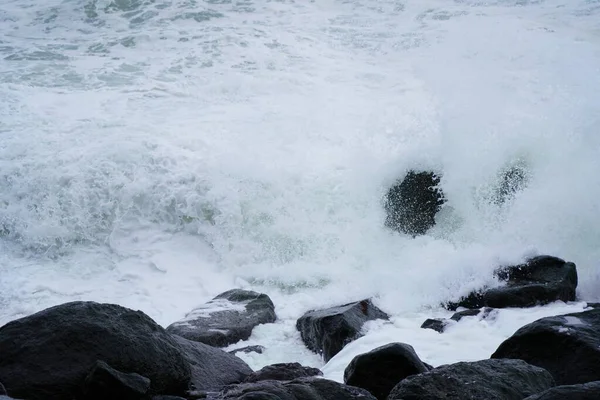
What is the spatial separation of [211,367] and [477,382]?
188 centimetres

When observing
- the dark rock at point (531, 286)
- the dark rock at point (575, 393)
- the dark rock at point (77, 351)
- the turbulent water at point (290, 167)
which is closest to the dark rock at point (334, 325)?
the turbulent water at point (290, 167)

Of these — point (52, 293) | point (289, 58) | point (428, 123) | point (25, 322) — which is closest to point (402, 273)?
point (428, 123)

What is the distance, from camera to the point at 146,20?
15766 millimetres

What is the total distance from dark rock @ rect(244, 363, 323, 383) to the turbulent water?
1221mm

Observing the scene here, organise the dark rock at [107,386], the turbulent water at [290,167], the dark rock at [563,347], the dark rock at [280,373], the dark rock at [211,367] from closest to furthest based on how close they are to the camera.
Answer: the dark rock at [107,386] < the dark rock at [563,347] < the dark rock at [211,367] < the dark rock at [280,373] < the turbulent water at [290,167]

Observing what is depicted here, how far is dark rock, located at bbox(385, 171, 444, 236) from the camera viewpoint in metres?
8.33

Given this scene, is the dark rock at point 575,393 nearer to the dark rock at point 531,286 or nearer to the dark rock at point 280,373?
the dark rock at point 280,373

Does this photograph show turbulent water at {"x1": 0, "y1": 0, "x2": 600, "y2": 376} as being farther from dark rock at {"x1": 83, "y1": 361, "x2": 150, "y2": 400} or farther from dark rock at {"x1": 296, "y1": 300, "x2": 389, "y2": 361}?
dark rock at {"x1": 83, "y1": 361, "x2": 150, "y2": 400}

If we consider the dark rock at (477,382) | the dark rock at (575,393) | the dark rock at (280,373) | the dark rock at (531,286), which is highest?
the dark rock at (575,393)

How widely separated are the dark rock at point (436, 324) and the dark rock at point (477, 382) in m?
2.16

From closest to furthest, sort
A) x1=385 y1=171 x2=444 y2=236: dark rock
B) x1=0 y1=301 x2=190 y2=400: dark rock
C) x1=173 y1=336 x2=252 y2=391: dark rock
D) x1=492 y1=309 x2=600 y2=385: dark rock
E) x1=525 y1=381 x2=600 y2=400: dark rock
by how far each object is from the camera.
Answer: x1=525 y1=381 x2=600 y2=400: dark rock, x1=0 y1=301 x2=190 y2=400: dark rock, x1=492 y1=309 x2=600 y2=385: dark rock, x1=173 y1=336 x2=252 y2=391: dark rock, x1=385 y1=171 x2=444 y2=236: dark rock

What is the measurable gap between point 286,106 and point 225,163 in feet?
8.60

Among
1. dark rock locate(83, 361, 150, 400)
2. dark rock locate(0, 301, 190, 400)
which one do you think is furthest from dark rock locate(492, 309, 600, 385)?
dark rock locate(83, 361, 150, 400)

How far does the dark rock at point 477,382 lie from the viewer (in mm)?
3123
